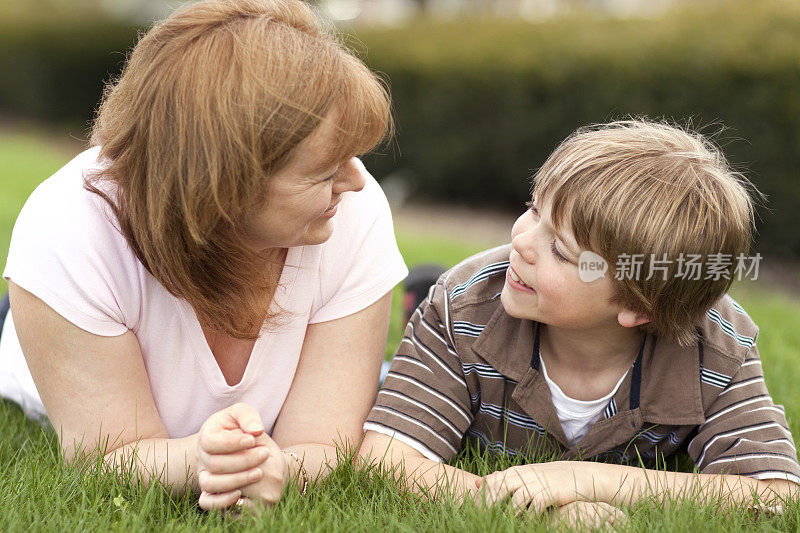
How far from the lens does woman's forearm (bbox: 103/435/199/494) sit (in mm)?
2182

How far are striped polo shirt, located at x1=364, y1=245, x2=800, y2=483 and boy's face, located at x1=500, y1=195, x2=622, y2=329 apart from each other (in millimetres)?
163

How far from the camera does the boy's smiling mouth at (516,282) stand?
230cm

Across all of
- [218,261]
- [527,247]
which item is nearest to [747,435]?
[527,247]

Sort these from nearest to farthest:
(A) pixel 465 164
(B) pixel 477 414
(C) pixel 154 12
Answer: (B) pixel 477 414
(A) pixel 465 164
(C) pixel 154 12

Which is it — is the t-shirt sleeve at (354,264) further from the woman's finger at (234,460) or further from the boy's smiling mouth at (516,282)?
the woman's finger at (234,460)

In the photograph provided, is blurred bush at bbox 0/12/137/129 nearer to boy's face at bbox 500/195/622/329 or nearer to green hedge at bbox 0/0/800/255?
green hedge at bbox 0/0/800/255

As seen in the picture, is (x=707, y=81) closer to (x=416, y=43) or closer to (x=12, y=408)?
(x=416, y=43)

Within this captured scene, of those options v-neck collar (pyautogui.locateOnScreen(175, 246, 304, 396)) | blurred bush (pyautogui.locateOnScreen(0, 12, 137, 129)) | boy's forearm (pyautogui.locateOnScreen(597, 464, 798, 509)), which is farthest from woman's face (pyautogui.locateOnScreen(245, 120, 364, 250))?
blurred bush (pyautogui.locateOnScreen(0, 12, 137, 129))

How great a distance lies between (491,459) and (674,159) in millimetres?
1021

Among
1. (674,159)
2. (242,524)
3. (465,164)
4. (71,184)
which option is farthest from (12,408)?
(465,164)

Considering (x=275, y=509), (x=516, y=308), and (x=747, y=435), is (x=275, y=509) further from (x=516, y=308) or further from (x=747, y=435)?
(x=747, y=435)

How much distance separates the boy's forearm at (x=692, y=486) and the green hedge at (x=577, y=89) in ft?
9.31

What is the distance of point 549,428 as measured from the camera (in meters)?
2.46

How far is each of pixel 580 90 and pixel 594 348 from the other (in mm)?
5235
